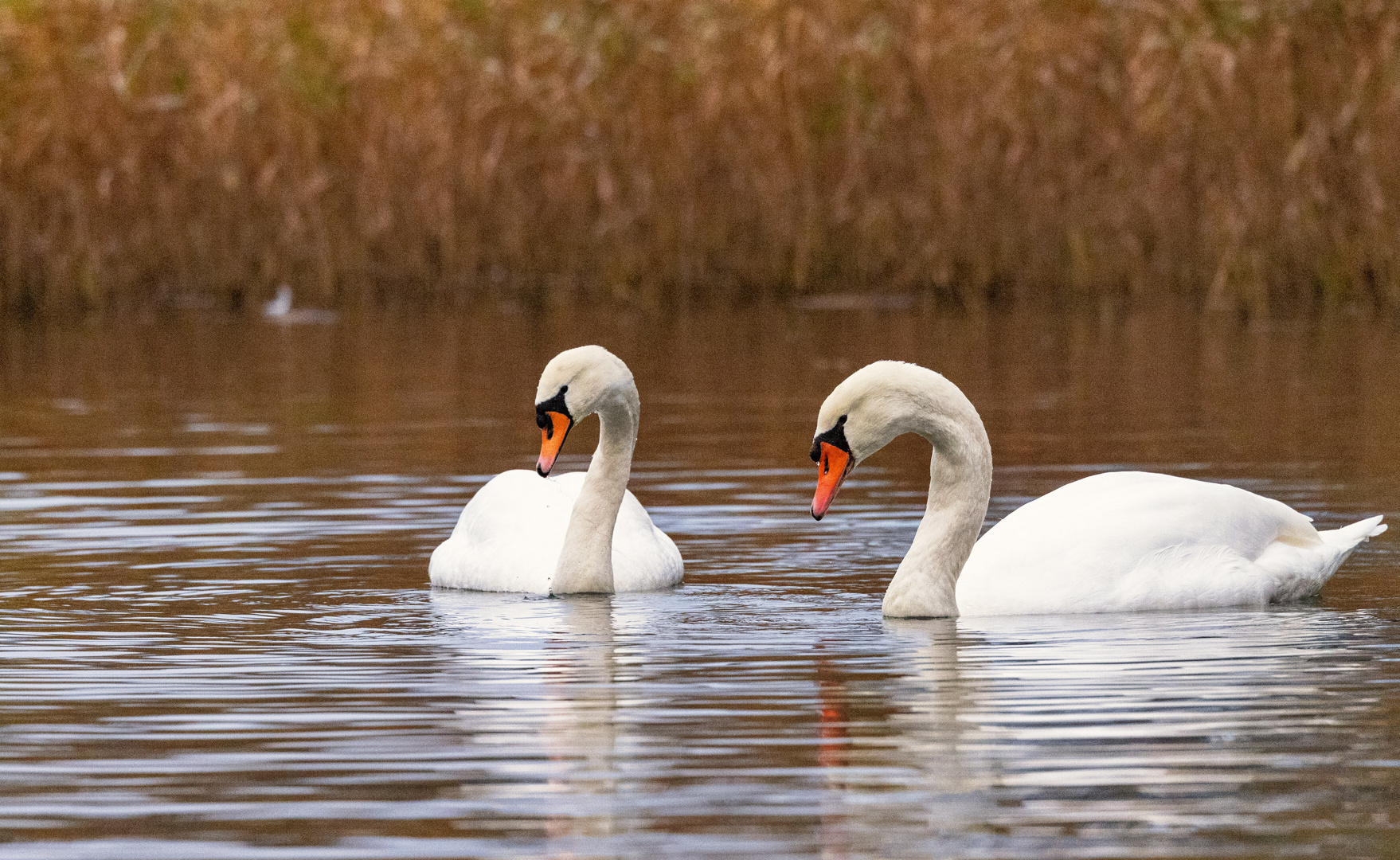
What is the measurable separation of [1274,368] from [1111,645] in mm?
8669

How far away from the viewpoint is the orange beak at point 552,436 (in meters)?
7.85

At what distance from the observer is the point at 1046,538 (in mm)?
7699

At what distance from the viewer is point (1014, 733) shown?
5.63 metres

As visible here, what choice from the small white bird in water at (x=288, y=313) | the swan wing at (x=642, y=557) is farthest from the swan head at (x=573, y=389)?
the small white bird in water at (x=288, y=313)

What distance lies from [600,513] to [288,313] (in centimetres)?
1302

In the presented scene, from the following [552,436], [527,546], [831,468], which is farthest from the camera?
[527,546]

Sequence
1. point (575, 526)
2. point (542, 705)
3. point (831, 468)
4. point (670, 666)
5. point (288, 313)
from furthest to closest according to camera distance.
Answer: point (288, 313), point (575, 526), point (831, 468), point (670, 666), point (542, 705)

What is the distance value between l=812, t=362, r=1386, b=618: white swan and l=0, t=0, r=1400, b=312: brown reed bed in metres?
9.89

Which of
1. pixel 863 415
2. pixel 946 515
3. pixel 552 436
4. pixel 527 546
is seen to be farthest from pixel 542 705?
pixel 527 546

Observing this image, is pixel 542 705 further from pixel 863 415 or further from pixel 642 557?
pixel 642 557

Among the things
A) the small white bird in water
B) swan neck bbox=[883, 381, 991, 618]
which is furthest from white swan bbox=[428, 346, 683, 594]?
the small white bird in water

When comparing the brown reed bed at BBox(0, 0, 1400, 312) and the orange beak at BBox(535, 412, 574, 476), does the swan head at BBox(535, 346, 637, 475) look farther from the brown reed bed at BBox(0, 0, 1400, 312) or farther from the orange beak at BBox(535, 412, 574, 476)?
the brown reed bed at BBox(0, 0, 1400, 312)

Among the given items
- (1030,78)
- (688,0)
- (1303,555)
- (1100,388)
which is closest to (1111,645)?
(1303,555)

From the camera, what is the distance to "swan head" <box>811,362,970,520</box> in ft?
24.2
